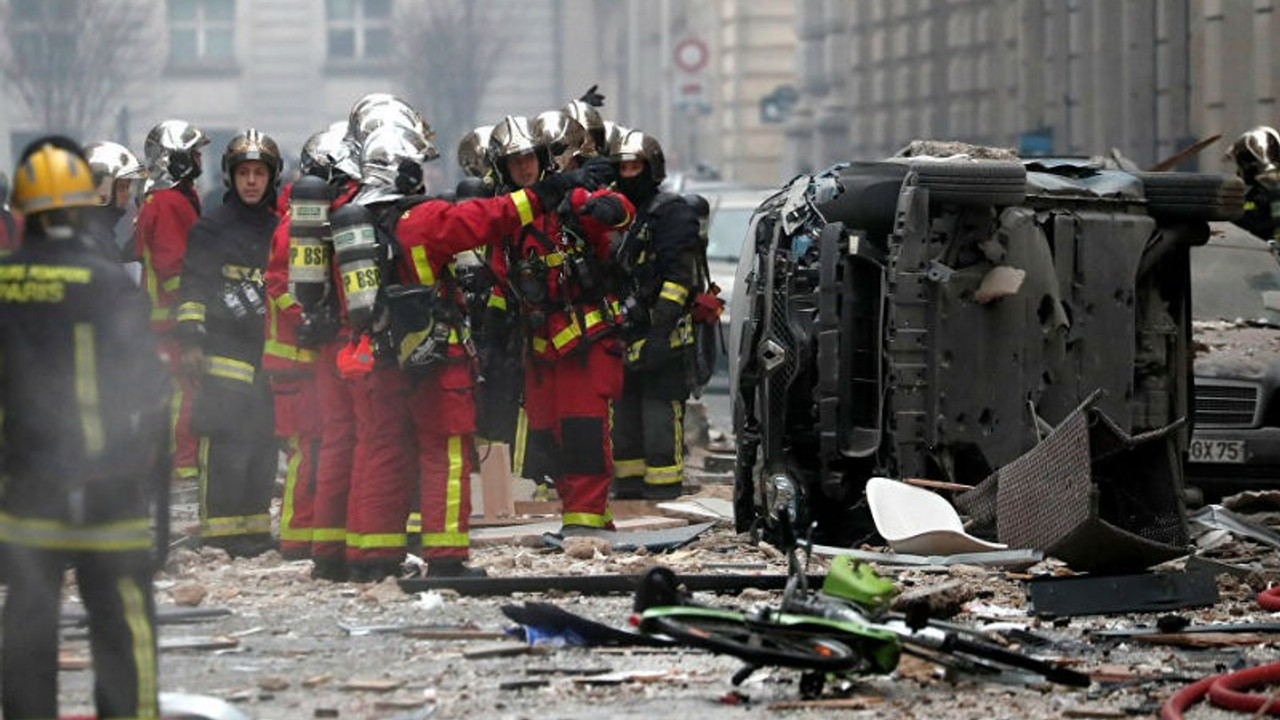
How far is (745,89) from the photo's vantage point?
5203cm

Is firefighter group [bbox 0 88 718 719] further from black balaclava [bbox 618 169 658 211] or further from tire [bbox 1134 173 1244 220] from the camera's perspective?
tire [bbox 1134 173 1244 220]

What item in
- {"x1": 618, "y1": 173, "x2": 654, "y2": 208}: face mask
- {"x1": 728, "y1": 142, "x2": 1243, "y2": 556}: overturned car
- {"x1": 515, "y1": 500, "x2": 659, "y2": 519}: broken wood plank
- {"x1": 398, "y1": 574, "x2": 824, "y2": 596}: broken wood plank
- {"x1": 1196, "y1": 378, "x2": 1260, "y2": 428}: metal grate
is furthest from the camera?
{"x1": 1196, "y1": 378, "x2": 1260, "y2": 428}: metal grate

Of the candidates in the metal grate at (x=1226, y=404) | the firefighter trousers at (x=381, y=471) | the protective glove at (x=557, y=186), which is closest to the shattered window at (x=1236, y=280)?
the metal grate at (x=1226, y=404)

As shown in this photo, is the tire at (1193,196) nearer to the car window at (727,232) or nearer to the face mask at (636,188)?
the face mask at (636,188)

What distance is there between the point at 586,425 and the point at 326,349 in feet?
4.29

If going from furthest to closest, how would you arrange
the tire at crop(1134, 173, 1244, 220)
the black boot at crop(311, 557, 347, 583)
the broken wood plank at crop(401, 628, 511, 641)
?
the tire at crop(1134, 173, 1244, 220) → the black boot at crop(311, 557, 347, 583) → the broken wood plank at crop(401, 628, 511, 641)

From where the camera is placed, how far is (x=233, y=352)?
12727mm

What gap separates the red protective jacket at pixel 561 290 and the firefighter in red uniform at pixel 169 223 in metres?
1.54

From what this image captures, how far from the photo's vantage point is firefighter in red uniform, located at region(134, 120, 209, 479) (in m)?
13.5

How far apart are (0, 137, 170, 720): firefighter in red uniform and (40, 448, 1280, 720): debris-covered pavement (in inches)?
38.8

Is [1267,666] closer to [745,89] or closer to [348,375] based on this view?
[348,375]

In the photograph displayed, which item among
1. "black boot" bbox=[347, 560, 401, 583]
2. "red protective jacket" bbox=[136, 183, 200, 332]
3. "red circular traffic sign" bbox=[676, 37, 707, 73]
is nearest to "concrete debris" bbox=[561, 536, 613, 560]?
"black boot" bbox=[347, 560, 401, 583]

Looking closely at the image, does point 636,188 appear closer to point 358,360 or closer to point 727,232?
point 358,360

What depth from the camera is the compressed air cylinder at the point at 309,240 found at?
1103 centimetres
